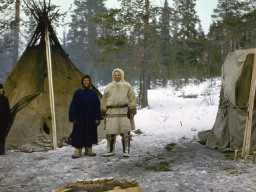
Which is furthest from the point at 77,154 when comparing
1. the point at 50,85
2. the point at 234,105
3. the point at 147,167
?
the point at 234,105

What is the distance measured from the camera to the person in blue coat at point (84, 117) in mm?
5902

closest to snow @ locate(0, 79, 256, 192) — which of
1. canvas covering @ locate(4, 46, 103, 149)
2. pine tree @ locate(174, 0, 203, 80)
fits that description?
canvas covering @ locate(4, 46, 103, 149)

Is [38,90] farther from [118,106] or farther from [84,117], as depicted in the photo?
[118,106]

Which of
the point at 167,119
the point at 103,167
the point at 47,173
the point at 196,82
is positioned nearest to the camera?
the point at 47,173

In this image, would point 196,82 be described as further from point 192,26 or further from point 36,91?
point 36,91

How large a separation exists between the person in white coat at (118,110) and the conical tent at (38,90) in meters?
2.01

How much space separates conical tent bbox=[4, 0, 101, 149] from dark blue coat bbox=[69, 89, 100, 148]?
5.21 ft

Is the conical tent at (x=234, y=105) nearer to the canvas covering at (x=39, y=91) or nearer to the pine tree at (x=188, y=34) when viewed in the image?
the canvas covering at (x=39, y=91)

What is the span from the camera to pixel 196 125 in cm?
864

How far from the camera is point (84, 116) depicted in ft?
19.7

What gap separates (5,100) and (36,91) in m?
1.08

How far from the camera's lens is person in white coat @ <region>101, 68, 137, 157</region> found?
5.88m

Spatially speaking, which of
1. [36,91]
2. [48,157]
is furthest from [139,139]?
[36,91]

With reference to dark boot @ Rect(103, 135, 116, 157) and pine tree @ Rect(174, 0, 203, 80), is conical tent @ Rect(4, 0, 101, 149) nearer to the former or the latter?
dark boot @ Rect(103, 135, 116, 157)
